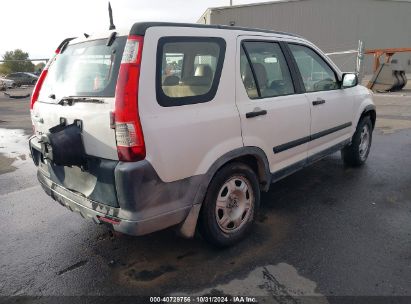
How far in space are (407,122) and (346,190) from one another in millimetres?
5898

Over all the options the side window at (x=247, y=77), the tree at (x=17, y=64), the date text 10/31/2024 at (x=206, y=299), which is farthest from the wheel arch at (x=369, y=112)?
the tree at (x=17, y=64)

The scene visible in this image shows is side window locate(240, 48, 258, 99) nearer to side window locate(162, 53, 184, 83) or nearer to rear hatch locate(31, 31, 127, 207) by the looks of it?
side window locate(162, 53, 184, 83)

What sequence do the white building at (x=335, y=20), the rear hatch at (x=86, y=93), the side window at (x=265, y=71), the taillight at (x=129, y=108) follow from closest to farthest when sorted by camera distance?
the taillight at (x=129, y=108) → the rear hatch at (x=86, y=93) → the side window at (x=265, y=71) → the white building at (x=335, y=20)

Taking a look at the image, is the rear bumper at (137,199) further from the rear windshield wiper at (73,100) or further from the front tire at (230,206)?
the rear windshield wiper at (73,100)

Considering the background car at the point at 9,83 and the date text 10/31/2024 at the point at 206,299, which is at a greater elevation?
the date text 10/31/2024 at the point at 206,299

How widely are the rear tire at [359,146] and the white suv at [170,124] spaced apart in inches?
69.2

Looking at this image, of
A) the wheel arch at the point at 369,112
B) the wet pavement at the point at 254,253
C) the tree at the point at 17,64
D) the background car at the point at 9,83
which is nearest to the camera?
the wet pavement at the point at 254,253

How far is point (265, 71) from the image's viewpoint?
11.0 ft

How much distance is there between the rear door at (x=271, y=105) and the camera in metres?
3.02

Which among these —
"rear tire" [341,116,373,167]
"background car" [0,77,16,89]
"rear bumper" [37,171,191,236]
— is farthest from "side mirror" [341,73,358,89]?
"background car" [0,77,16,89]

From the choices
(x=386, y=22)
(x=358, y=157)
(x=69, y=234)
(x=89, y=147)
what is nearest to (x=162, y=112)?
(x=89, y=147)

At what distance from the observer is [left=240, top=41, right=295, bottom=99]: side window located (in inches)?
122

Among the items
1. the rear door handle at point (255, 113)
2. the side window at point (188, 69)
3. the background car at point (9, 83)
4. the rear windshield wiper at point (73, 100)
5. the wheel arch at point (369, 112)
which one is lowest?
the background car at point (9, 83)

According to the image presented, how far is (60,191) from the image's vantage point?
2941 mm
